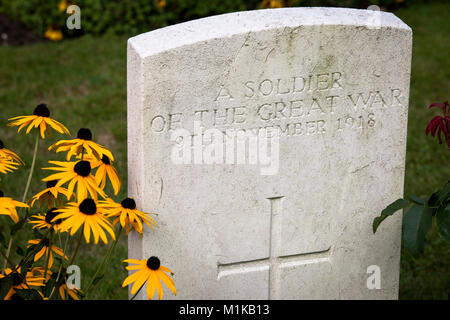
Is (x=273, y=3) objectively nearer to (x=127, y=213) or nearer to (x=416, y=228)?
(x=416, y=228)

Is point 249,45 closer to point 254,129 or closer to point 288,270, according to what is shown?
point 254,129

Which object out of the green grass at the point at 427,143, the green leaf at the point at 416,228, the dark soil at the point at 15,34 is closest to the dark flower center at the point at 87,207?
the green leaf at the point at 416,228

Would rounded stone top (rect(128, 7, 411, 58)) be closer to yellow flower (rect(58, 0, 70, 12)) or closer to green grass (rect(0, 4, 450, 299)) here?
green grass (rect(0, 4, 450, 299))

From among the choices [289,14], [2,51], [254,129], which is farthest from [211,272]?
[2,51]

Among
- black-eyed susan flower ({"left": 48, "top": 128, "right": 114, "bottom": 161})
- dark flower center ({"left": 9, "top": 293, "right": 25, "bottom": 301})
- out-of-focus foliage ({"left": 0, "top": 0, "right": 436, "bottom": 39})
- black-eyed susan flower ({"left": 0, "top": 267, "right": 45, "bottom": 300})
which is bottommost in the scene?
dark flower center ({"left": 9, "top": 293, "right": 25, "bottom": 301})

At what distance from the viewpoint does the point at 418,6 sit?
8.38 meters

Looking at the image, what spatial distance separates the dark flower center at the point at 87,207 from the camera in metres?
2.52

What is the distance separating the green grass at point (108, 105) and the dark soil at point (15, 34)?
279 mm

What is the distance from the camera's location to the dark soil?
282 inches

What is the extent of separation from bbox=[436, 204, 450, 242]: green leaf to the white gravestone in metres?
0.47

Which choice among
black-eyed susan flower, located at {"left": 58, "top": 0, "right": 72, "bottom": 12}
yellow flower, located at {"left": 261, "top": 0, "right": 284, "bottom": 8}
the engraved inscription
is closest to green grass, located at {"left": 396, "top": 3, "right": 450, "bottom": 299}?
the engraved inscription

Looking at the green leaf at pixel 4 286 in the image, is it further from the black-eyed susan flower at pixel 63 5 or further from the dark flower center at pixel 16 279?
the black-eyed susan flower at pixel 63 5

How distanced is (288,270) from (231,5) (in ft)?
14.9

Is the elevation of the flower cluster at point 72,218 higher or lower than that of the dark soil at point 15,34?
lower
